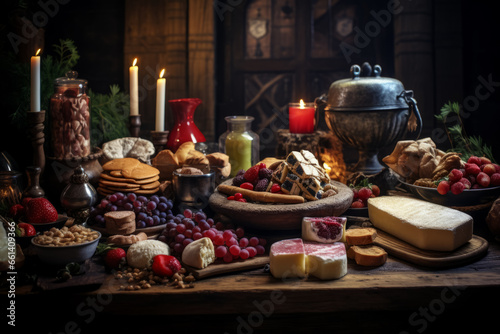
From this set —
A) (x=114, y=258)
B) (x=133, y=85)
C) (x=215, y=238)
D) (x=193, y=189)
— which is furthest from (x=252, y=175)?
(x=133, y=85)

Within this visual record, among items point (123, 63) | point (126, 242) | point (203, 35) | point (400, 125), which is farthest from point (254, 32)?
point (126, 242)

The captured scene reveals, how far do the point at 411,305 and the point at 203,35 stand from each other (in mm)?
2567

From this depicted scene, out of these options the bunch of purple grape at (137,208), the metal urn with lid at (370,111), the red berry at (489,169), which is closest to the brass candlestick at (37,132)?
the bunch of purple grape at (137,208)

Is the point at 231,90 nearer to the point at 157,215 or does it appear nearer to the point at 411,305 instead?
the point at 157,215

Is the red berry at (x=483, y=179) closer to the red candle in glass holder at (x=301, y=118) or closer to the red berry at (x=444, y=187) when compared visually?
the red berry at (x=444, y=187)

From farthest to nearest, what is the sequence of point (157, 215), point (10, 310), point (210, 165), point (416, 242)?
point (210, 165) < point (157, 215) < point (416, 242) < point (10, 310)

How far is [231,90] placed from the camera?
3820 mm

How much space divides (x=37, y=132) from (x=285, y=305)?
150 cm

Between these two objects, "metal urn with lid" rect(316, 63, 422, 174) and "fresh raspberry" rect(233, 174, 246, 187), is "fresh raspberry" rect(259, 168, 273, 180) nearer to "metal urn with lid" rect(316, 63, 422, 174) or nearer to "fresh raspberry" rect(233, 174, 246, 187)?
"fresh raspberry" rect(233, 174, 246, 187)

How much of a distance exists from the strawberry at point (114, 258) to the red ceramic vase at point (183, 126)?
115 centimetres

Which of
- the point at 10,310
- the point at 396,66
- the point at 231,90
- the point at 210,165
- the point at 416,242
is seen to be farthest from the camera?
the point at 231,90

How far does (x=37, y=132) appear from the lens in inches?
94.1

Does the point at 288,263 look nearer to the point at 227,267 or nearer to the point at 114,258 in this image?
the point at 227,267

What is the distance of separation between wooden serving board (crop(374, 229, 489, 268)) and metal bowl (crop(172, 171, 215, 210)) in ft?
2.54
